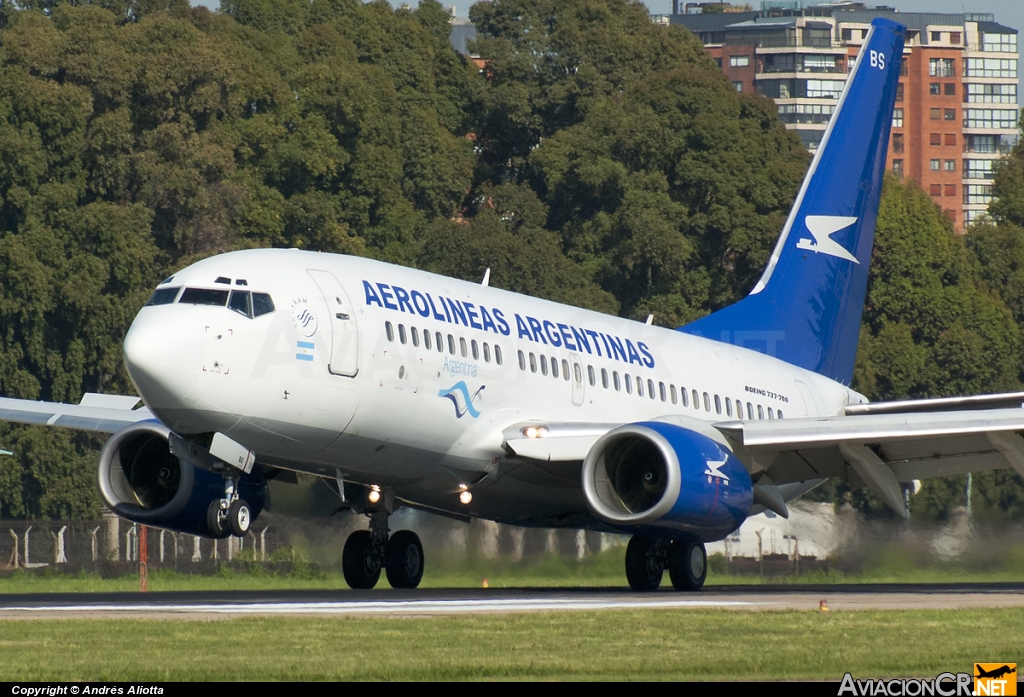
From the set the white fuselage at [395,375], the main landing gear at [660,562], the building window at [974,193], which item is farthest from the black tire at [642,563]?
the building window at [974,193]

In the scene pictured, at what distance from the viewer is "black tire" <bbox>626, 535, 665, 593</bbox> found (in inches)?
1051

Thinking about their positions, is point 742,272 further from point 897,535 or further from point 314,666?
point 314,666

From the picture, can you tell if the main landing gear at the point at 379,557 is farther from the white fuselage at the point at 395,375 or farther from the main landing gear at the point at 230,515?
the main landing gear at the point at 230,515

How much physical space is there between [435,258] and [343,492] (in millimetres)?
45136

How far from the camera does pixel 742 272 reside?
7375 cm

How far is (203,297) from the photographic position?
22578 mm

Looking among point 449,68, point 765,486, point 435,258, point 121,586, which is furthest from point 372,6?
point 765,486

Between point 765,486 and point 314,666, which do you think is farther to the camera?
point 765,486

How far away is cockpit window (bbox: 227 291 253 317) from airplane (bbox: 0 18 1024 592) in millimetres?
20

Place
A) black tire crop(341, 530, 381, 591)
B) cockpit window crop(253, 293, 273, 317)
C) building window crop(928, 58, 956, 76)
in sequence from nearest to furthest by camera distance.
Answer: cockpit window crop(253, 293, 273, 317) < black tire crop(341, 530, 381, 591) < building window crop(928, 58, 956, 76)

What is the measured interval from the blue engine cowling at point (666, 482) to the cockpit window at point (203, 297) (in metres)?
5.16

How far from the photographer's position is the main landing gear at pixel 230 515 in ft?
74.7

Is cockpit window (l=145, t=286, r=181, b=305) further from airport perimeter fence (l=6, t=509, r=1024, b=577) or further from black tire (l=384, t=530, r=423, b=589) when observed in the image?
airport perimeter fence (l=6, t=509, r=1024, b=577)

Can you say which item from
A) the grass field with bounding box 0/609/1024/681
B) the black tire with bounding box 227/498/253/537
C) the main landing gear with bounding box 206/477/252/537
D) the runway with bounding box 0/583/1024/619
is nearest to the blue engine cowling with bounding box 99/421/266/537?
the runway with bounding box 0/583/1024/619
